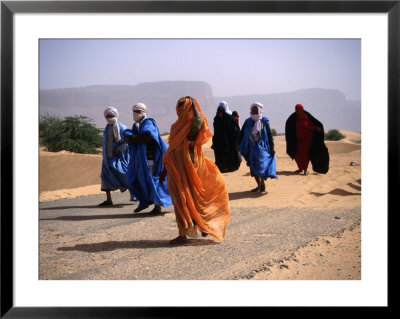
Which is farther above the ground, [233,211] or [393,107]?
[393,107]

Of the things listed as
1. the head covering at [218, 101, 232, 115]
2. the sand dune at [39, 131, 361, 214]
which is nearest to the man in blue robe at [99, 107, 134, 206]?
the sand dune at [39, 131, 361, 214]

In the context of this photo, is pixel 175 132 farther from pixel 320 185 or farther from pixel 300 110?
pixel 300 110

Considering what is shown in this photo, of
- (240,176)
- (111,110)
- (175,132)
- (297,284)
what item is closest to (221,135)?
(240,176)

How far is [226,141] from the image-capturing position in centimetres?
1555

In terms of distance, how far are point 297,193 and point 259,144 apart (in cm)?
136

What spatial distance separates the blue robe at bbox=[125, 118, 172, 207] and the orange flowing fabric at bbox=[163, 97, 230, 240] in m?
2.16

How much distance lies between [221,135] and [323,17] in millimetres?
9416

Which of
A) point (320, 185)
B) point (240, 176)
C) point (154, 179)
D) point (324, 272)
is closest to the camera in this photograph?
point (324, 272)

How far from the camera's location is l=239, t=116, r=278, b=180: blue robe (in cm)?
1180

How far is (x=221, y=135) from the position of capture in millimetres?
15641

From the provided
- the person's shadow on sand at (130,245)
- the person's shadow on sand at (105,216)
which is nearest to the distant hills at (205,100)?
the person's shadow on sand at (105,216)

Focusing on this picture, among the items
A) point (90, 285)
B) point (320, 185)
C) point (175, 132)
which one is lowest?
point (90, 285)

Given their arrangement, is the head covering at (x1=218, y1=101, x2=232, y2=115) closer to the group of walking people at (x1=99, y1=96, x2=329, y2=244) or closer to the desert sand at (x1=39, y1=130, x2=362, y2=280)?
the group of walking people at (x1=99, y1=96, x2=329, y2=244)

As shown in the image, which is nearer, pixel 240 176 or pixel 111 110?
pixel 111 110
